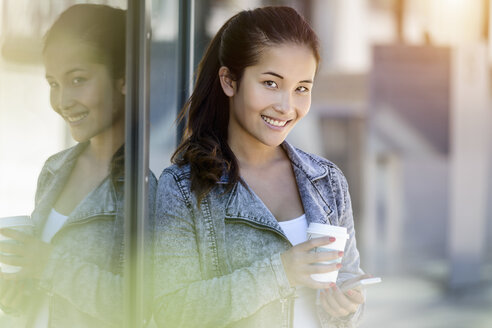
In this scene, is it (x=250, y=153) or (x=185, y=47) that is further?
(x=185, y=47)

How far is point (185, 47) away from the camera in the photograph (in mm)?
1912

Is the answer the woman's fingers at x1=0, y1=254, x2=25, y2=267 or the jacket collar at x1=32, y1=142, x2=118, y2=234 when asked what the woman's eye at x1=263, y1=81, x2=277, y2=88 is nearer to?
the jacket collar at x1=32, y1=142, x2=118, y2=234

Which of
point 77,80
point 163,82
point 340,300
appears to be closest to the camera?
point 77,80

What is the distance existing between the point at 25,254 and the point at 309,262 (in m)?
0.56

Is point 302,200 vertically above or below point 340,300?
above

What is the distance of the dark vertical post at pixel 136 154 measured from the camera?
4.51ft

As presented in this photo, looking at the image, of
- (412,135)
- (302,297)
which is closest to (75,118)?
(302,297)

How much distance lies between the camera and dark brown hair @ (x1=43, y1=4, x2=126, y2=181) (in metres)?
1.21

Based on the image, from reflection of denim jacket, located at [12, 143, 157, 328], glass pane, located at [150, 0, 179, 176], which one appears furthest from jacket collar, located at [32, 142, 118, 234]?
glass pane, located at [150, 0, 179, 176]

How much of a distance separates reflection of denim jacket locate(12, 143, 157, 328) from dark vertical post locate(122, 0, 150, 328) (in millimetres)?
22

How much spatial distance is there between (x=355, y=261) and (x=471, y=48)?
5676mm

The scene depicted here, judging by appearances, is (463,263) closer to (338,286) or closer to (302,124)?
(302,124)

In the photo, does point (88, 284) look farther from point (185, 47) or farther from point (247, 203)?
point (185, 47)

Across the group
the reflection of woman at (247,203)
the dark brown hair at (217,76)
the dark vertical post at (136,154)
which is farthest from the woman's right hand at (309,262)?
the dark vertical post at (136,154)
